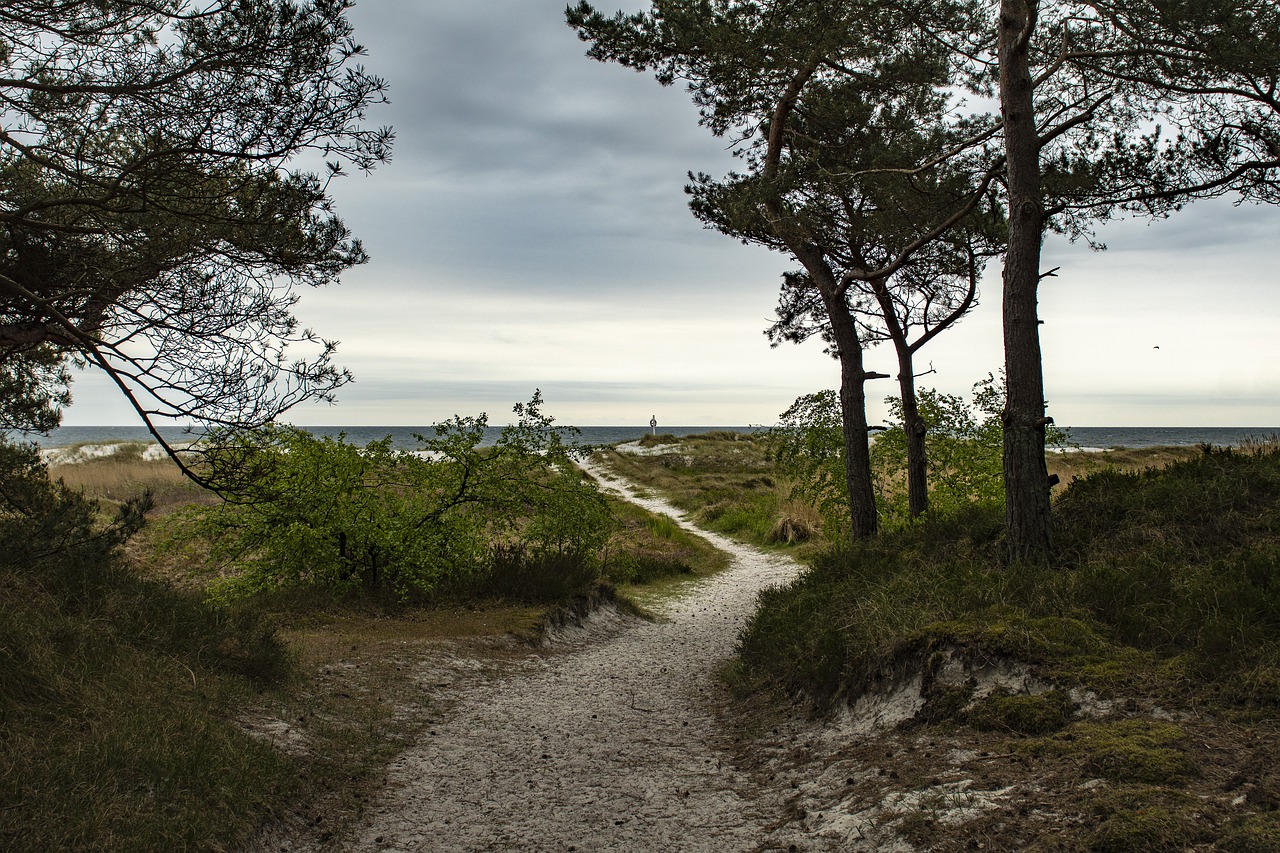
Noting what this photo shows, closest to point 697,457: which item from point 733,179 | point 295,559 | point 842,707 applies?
point 733,179

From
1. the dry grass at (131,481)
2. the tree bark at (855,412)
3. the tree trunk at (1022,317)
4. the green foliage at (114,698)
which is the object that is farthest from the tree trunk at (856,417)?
the dry grass at (131,481)

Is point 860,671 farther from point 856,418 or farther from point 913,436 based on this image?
point 913,436

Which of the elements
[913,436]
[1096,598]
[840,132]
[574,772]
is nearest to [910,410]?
[913,436]

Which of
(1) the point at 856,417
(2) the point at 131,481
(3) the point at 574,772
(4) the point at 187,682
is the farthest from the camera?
(2) the point at 131,481

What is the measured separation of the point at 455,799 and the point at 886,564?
17.2 feet

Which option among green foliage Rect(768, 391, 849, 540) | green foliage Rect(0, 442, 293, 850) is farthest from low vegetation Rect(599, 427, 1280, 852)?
green foliage Rect(768, 391, 849, 540)

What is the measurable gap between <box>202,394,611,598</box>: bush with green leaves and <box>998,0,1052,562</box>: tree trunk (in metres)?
5.78

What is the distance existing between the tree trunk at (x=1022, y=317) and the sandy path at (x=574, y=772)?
3.51m

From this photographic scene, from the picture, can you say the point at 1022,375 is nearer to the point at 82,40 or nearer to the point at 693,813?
the point at 693,813

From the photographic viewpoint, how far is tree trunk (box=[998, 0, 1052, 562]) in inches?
292

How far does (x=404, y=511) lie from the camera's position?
34.4 feet

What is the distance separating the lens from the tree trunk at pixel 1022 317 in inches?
292

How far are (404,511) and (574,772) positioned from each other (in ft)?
18.3

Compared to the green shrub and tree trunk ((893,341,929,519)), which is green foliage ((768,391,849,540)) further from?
the green shrub
